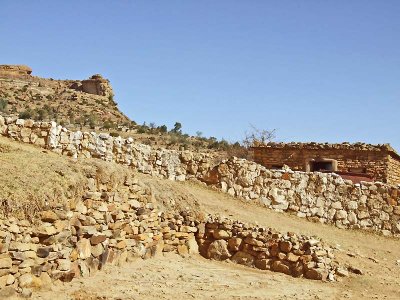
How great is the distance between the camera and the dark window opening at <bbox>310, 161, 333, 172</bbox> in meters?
19.7

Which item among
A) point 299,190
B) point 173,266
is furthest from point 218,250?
point 299,190

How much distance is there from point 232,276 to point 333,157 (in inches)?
415

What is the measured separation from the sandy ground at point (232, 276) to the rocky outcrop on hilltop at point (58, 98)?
2230 centimetres

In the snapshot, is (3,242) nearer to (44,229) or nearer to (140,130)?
(44,229)

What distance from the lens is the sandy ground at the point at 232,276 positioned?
871 cm

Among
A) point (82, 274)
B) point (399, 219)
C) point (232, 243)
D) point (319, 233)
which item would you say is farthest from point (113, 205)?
point (399, 219)

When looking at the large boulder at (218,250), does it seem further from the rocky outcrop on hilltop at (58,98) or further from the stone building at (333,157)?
the rocky outcrop on hilltop at (58,98)

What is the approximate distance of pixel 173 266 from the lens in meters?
10.5

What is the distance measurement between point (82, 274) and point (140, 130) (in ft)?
93.3

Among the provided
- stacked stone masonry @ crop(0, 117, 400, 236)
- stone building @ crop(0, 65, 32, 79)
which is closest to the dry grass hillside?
stacked stone masonry @ crop(0, 117, 400, 236)

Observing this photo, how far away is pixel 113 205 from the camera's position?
392 inches

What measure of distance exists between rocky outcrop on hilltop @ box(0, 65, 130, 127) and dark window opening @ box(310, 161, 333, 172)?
18332 mm

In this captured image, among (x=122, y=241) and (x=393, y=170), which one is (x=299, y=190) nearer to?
(x=393, y=170)

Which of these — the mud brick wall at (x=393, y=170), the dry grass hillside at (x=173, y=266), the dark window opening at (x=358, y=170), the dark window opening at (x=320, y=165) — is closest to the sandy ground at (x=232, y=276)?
the dry grass hillside at (x=173, y=266)
